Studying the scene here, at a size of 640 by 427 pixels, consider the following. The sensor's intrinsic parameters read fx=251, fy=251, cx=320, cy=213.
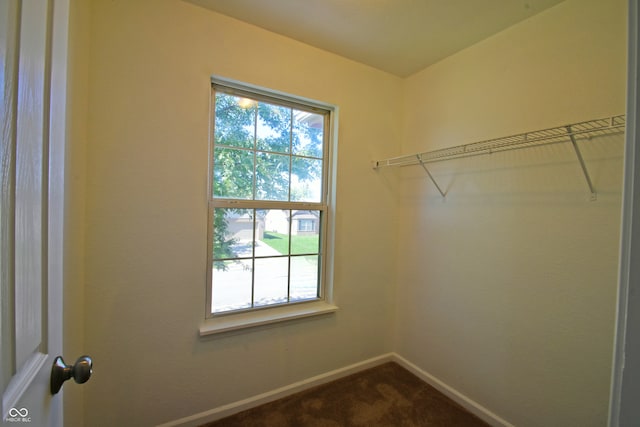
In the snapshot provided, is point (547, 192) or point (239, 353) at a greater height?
point (547, 192)

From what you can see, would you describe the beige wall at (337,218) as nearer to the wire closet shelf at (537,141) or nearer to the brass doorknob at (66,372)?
the wire closet shelf at (537,141)

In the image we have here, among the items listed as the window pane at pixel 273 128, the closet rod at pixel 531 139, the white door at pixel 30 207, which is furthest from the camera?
the window pane at pixel 273 128

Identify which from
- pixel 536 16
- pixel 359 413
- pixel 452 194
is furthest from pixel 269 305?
pixel 536 16

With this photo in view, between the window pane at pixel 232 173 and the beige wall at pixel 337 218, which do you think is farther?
the window pane at pixel 232 173

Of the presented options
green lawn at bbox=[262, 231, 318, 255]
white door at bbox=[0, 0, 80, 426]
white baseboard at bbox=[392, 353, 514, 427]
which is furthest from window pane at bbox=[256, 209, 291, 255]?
white baseboard at bbox=[392, 353, 514, 427]

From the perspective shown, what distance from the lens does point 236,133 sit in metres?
1.64

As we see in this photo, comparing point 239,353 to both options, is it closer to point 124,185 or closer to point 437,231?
point 124,185

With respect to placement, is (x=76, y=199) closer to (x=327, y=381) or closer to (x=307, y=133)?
(x=307, y=133)

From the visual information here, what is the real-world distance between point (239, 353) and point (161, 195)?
3.55 feet

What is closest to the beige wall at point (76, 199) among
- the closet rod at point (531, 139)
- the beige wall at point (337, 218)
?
the beige wall at point (337, 218)

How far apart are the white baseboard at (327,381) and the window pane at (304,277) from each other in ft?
1.95

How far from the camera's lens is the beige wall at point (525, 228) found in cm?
120

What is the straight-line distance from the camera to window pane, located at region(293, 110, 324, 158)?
1.85m

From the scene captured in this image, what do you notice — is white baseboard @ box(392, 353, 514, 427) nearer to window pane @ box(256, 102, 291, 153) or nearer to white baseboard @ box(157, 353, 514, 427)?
white baseboard @ box(157, 353, 514, 427)
